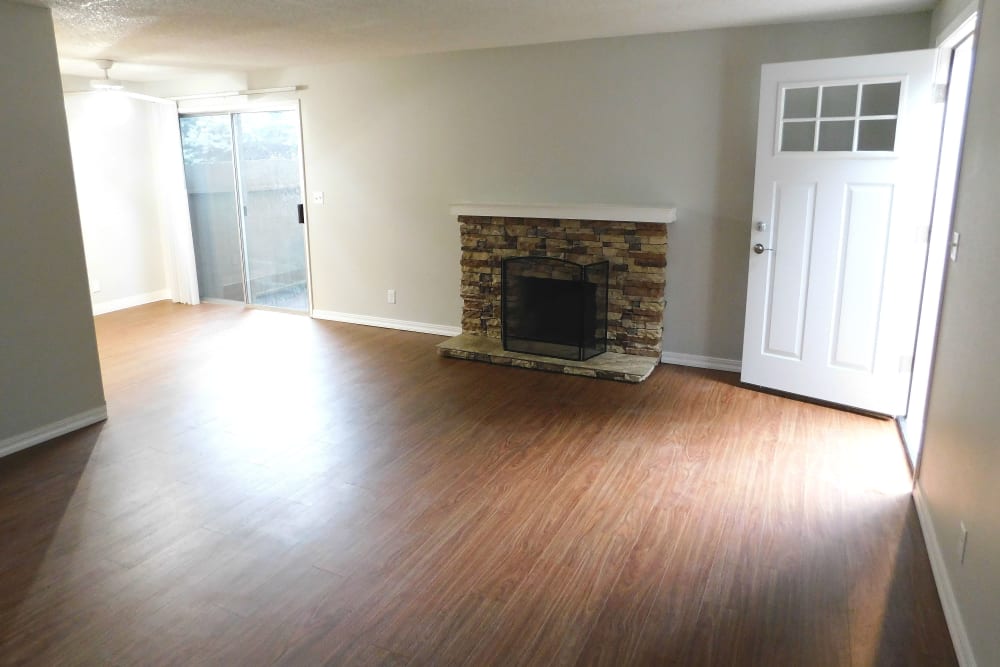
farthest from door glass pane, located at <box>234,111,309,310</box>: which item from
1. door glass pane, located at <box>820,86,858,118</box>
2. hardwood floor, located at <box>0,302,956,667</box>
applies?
door glass pane, located at <box>820,86,858,118</box>

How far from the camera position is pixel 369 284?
19.9 feet

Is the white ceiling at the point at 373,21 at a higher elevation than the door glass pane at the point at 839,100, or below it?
higher

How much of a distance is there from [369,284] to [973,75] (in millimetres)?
4608

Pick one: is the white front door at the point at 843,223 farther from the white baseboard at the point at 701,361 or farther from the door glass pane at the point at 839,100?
the white baseboard at the point at 701,361

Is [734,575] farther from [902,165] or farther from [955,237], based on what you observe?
[902,165]

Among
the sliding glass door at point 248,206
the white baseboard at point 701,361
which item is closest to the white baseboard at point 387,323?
the sliding glass door at point 248,206

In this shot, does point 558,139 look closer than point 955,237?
No

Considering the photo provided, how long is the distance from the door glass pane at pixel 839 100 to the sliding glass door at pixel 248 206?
4.34 m

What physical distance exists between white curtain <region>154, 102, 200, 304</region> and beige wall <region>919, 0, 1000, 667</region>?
6.58 m

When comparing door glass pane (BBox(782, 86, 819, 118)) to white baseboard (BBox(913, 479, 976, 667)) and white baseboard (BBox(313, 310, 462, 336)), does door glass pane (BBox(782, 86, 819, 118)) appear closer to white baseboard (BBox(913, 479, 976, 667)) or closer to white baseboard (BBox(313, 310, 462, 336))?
white baseboard (BBox(913, 479, 976, 667))

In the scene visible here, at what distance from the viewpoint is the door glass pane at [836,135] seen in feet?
12.8

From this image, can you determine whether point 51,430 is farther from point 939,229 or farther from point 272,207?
point 939,229

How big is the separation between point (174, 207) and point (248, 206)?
2.90 feet

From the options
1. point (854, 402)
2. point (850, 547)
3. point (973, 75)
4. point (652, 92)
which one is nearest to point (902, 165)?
point (973, 75)
